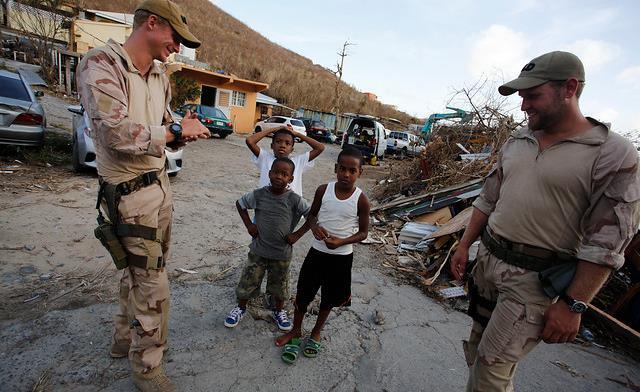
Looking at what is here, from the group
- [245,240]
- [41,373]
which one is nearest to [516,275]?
[41,373]

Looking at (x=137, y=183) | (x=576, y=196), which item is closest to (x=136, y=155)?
(x=137, y=183)

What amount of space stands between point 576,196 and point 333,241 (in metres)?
1.43

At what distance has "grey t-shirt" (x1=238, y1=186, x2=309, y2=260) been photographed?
8.83ft

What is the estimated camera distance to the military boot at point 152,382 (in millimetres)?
2008

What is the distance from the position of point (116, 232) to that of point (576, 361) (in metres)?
4.14

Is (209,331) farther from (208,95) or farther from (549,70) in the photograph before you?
(208,95)

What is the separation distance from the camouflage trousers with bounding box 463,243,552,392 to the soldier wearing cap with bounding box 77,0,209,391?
1.85 m

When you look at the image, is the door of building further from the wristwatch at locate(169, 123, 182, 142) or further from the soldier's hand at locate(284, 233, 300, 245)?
the wristwatch at locate(169, 123, 182, 142)

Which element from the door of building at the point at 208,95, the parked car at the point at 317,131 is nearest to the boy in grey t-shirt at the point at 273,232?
the door of building at the point at 208,95

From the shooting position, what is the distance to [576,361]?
3.22 m

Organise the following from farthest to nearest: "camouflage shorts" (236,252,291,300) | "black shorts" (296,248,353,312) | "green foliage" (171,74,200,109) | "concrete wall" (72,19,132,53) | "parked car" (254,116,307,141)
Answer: "concrete wall" (72,19,132,53), "parked car" (254,116,307,141), "green foliage" (171,74,200,109), "camouflage shorts" (236,252,291,300), "black shorts" (296,248,353,312)

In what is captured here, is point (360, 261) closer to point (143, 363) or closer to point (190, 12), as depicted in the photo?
point (143, 363)

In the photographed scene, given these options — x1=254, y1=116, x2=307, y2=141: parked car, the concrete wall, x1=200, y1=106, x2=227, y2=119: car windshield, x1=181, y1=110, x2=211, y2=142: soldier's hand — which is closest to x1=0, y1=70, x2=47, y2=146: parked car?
x1=181, y1=110, x2=211, y2=142: soldier's hand

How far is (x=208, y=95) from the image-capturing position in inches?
840
